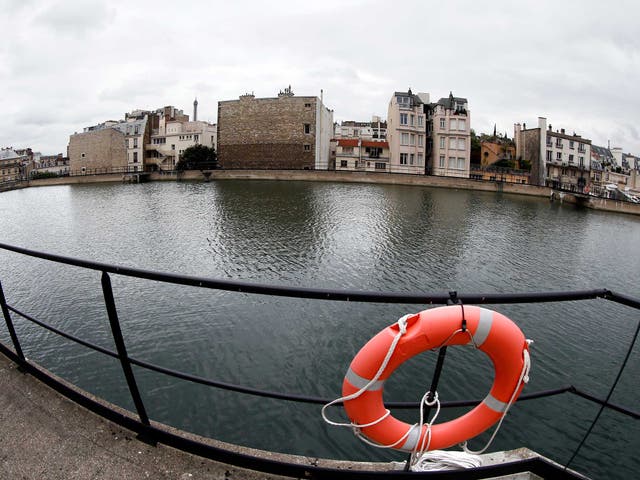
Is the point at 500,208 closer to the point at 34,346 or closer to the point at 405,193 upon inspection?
the point at 405,193

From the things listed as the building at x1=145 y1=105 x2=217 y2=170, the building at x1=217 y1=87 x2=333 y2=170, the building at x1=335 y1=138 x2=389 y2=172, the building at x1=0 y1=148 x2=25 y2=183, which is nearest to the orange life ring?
the building at x1=217 y1=87 x2=333 y2=170

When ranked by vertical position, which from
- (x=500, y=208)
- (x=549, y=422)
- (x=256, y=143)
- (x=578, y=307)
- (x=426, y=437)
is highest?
(x=256, y=143)

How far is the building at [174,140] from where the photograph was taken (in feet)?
213

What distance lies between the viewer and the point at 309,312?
9320 millimetres

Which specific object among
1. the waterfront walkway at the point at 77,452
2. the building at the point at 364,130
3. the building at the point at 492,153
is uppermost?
the building at the point at 364,130

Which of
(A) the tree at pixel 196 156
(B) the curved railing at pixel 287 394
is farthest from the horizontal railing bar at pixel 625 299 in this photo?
(A) the tree at pixel 196 156

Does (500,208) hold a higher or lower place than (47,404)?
higher

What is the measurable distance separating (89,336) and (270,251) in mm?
7334

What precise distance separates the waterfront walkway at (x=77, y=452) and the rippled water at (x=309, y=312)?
10.3ft

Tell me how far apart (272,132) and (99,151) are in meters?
31.2

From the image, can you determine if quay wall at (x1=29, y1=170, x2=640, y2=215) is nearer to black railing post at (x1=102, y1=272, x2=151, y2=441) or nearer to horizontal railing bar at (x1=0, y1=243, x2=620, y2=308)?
black railing post at (x1=102, y1=272, x2=151, y2=441)

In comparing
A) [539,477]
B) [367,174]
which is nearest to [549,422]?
[539,477]

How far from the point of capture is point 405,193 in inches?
1400

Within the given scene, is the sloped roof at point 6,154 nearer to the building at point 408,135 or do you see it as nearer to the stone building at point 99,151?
the stone building at point 99,151
